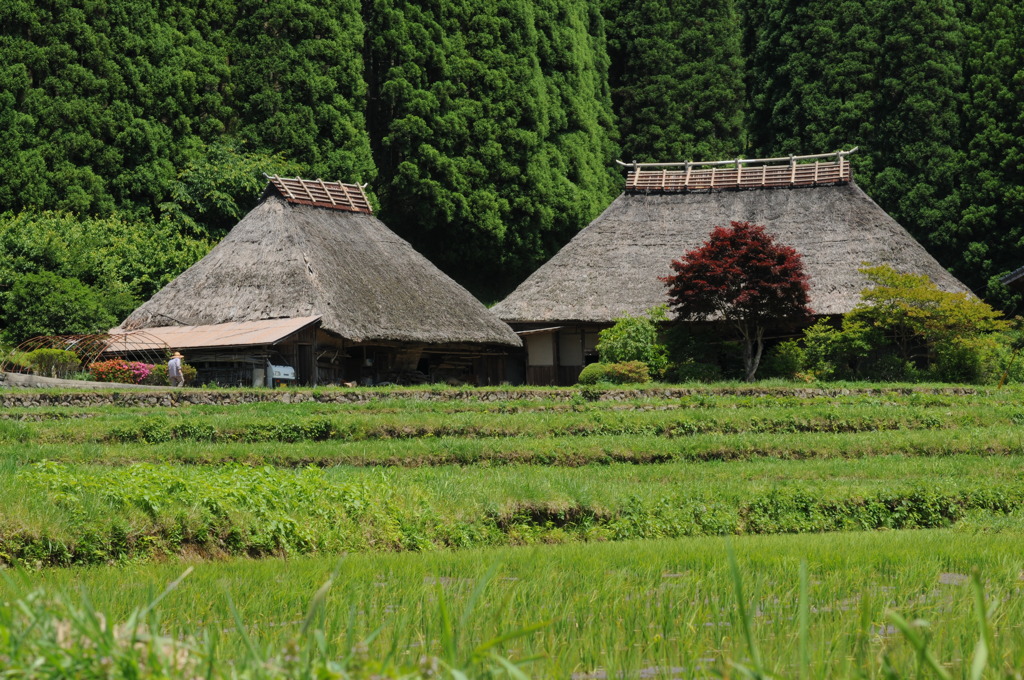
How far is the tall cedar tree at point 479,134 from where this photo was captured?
139ft

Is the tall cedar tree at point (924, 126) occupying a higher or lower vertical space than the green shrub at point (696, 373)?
higher

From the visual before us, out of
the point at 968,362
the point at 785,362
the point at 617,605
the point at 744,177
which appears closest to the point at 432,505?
the point at 617,605

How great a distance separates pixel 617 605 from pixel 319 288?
81.5 ft

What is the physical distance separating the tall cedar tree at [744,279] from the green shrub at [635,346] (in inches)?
50.9

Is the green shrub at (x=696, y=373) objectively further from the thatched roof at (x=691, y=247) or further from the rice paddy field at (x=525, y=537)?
the thatched roof at (x=691, y=247)

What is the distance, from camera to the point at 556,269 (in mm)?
35531

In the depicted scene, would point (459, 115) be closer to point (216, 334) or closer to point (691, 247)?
point (691, 247)

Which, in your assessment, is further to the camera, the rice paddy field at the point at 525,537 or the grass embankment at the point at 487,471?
the grass embankment at the point at 487,471

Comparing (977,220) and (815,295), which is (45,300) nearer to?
(815,295)

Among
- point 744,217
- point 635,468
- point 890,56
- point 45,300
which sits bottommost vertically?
point 635,468

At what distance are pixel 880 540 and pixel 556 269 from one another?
26.6 metres

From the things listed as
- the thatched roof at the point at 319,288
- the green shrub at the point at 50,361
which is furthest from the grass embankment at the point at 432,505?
the green shrub at the point at 50,361

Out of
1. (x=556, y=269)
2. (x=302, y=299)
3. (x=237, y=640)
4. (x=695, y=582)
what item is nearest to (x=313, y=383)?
(x=302, y=299)

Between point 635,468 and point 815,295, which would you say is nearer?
point 635,468
